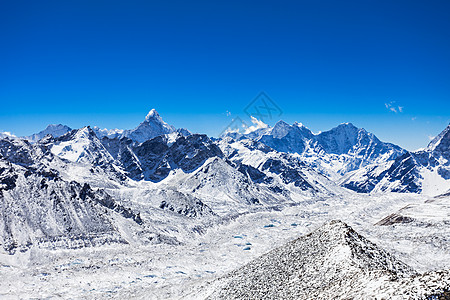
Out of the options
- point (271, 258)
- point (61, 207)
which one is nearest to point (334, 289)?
point (271, 258)

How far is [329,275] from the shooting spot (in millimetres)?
40656

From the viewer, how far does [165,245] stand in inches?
6486

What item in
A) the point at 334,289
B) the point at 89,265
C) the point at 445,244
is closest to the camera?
the point at 334,289

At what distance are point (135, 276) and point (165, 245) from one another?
168ft

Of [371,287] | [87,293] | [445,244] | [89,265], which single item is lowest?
[445,244]

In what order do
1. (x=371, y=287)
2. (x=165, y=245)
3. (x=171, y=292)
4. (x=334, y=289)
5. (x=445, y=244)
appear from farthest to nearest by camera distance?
(x=165, y=245), (x=445, y=244), (x=171, y=292), (x=334, y=289), (x=371, y=287)

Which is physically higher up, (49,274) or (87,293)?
(49,274)

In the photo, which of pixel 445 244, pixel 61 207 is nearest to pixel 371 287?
pixel 445 244

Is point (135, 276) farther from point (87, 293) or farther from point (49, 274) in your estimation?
point (49, 274)

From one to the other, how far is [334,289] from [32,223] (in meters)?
138

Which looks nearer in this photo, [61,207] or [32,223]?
[32,223]

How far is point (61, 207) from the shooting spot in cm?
15012

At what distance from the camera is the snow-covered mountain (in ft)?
99.1

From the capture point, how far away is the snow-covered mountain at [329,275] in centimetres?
3020
